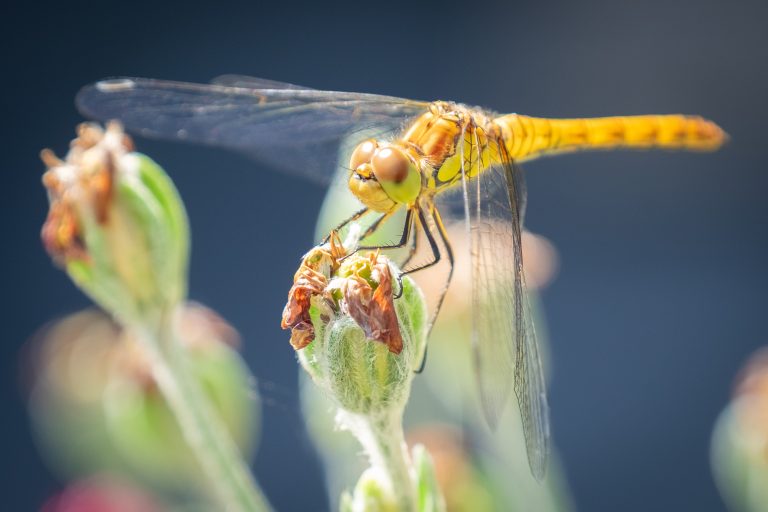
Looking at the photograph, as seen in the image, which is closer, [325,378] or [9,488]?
[325,378]

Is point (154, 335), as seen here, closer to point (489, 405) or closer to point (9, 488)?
point (489, 405)

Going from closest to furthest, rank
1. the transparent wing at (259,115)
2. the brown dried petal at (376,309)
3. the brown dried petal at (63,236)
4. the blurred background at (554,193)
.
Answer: the brown dried petal at (376,309), the brown dried petal at (63,236), the transparent wing at (259,115), the blurred background at (554,193)

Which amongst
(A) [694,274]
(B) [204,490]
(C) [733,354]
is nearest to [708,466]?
(C) [733,354]

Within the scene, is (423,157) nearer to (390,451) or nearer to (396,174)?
(396,174)

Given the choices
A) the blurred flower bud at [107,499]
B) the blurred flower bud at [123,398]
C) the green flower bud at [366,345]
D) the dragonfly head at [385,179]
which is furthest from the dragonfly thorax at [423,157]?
the blurred flower bud at [107,499]

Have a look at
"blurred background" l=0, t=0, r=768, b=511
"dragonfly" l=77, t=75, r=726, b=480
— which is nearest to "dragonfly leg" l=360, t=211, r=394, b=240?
"dragonfly" l=77, t=75, r=726, b=480

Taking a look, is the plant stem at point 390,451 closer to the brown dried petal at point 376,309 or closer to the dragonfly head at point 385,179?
the brown dried petal at point 376,309

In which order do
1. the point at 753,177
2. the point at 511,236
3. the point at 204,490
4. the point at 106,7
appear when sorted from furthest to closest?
the point at 753,177 < the point at 106,7 < the point at 204,490 < the point at 511,236
